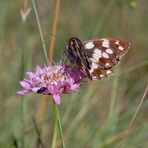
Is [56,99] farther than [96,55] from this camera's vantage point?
No

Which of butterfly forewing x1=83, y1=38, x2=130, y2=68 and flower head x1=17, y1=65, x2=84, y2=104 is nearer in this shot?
flower head x1=17, y1=65, x2=84, y2=104

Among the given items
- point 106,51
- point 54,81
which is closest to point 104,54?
point 106,51

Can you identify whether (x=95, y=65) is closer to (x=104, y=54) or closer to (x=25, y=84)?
(x=104, y=54)

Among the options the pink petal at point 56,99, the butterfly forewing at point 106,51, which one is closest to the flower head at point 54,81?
the pink petal at point 56,99

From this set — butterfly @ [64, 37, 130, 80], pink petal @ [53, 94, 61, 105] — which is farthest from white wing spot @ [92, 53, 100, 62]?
pink petal @ [53, 94, 61, 105]

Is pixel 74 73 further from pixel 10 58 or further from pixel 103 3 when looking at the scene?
pixel 103 3

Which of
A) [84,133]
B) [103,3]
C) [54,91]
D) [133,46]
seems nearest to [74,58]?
[54,91]

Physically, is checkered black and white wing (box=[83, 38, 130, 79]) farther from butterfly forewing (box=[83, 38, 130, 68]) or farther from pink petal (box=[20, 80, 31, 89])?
pink petal (box=[20, 80, 31, 89])
